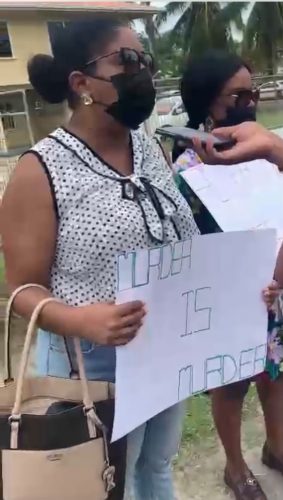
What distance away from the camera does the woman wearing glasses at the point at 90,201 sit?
1339 mm

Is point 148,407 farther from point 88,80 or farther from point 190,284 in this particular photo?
point 88,80

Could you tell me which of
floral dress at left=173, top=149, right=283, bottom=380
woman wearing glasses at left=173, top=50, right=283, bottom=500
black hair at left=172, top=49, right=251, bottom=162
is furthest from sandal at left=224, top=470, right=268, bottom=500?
black hair at left=172, top=49, right=251, bottom=162

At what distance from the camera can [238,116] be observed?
2.01m

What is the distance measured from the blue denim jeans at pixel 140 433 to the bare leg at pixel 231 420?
1.71 ft

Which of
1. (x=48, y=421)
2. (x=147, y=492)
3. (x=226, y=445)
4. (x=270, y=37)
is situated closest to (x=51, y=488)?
(x=48, y=421)

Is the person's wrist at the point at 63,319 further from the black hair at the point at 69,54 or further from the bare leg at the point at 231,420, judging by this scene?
the bare leg at the point at 231,420

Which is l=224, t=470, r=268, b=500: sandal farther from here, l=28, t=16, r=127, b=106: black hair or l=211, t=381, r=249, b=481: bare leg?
l=28, t=16, r=127, b=106: black hair

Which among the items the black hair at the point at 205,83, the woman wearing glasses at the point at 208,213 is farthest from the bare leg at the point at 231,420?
the black hair at the point at 205,83

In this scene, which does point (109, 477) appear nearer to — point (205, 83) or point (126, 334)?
point (126, 334)

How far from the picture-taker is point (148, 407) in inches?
54.9

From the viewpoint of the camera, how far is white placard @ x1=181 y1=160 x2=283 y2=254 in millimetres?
1729

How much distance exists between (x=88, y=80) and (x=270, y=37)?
20.5 m

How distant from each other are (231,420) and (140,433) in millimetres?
806

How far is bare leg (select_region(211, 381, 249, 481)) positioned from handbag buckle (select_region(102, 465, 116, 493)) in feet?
3.26
